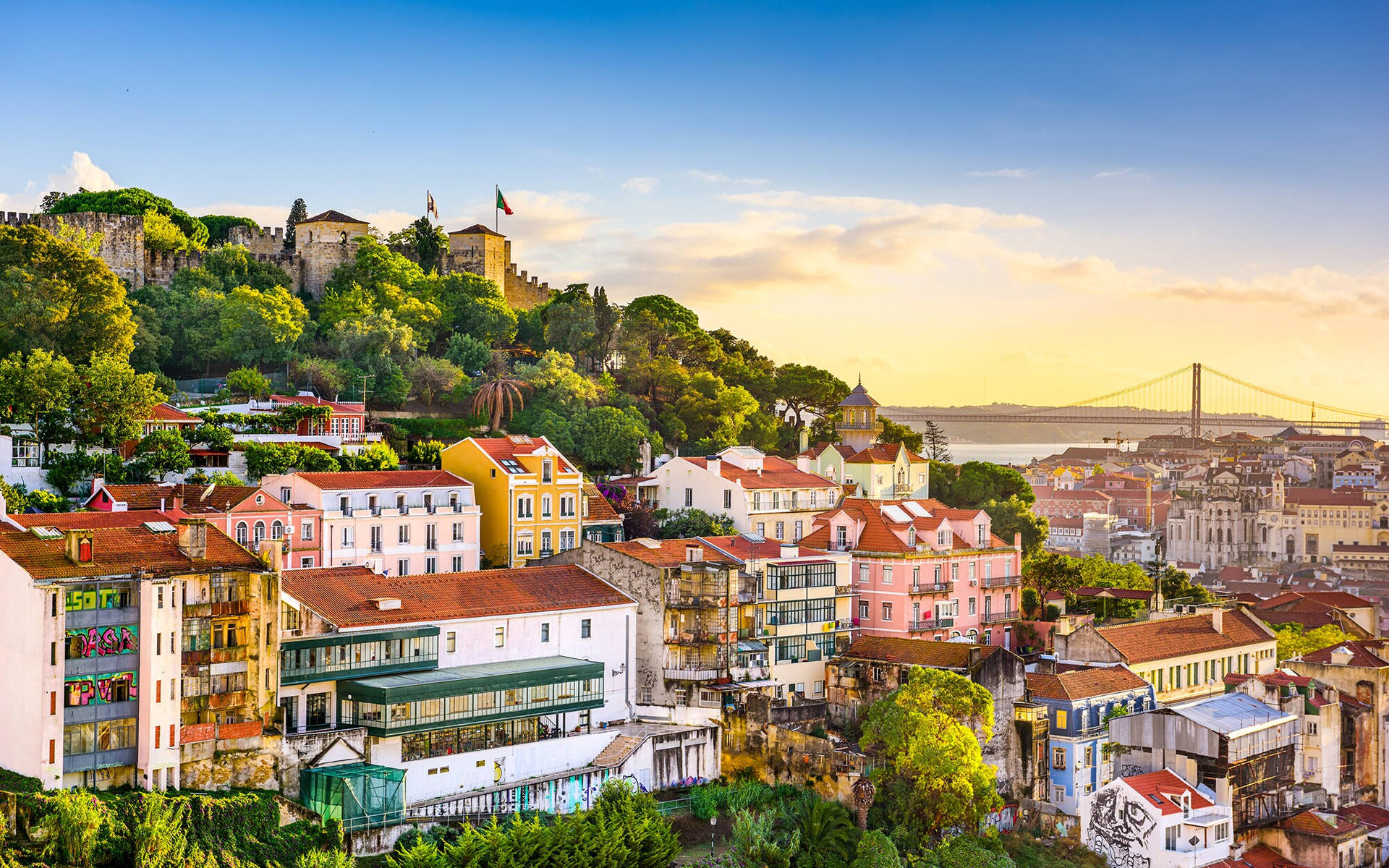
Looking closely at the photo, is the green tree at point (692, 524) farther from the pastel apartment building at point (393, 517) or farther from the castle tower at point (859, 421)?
the castle tower at point (859, 421)

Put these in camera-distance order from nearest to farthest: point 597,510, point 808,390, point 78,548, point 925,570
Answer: point 78,548 < point 925,570 < point 597,510 < point 808,390

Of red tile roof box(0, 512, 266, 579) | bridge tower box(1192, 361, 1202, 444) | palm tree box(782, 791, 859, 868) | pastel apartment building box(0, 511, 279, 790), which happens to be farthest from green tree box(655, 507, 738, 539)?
bridge tower box(1192, 361, 1202, 444)

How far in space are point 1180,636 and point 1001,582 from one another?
240 inches

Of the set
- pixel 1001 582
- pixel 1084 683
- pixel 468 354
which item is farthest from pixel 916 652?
pixel 468 354

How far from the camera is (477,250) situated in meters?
75.0

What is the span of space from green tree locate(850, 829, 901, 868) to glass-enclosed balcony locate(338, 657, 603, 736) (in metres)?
7.46

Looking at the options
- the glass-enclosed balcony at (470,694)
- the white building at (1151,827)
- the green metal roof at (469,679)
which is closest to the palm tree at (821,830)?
the glass-enclosed balcony at (470,694)

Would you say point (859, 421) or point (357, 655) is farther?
point (859, 421)

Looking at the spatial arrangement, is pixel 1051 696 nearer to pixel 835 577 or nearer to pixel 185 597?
pixel 835 577

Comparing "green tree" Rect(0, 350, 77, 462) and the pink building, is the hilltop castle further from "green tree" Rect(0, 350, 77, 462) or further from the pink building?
the pink building

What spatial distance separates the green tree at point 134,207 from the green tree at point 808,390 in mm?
28535

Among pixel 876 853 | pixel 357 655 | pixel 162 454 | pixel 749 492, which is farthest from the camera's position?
pixel 749 492

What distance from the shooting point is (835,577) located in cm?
4438

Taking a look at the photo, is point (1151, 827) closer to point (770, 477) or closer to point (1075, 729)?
point (1075, 729)
